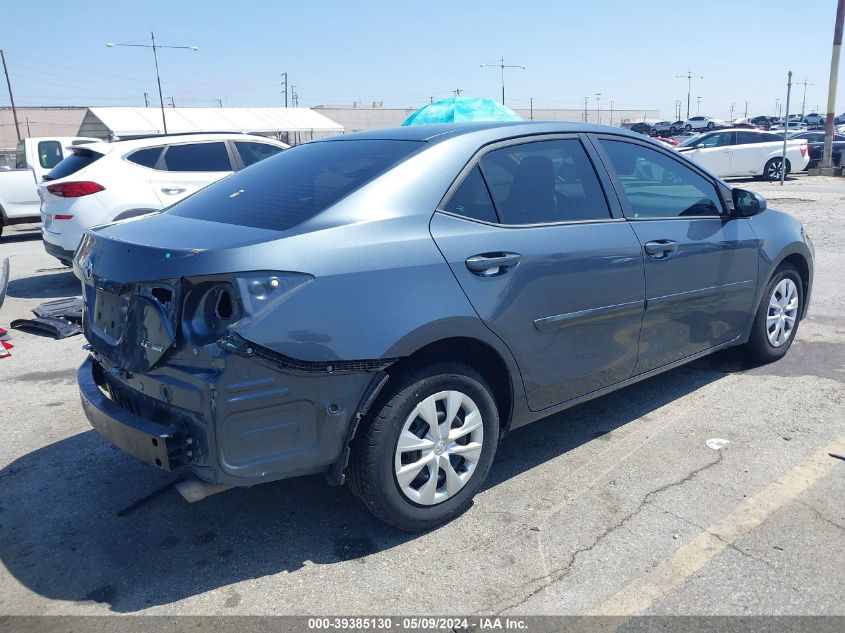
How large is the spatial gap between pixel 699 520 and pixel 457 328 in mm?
1389

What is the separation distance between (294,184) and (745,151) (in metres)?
22.8

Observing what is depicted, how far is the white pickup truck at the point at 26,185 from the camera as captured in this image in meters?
13.2

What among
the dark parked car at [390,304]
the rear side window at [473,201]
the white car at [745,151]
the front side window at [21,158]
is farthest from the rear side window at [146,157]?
the white car at [745,151]

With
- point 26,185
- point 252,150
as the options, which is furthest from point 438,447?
point 26,185

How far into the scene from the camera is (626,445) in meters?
4.02

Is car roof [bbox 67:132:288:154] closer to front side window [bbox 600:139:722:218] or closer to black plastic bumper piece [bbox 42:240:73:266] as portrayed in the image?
black plastic bumper piece [bbox 42:240:73:266]

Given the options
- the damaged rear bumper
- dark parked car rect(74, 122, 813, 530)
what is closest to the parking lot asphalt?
dark parked car rect(74, 122, 813, 530)

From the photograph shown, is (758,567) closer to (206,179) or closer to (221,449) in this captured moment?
(221,449)

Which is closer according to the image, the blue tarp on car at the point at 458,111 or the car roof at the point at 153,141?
the car roof at the point at 153,141

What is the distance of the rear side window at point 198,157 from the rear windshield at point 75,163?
2.59ft

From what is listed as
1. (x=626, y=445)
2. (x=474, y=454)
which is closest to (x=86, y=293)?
(x=474, y=454)

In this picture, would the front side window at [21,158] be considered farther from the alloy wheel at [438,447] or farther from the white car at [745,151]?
the white car at [745,151]

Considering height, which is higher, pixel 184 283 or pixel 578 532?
pixel 184 283

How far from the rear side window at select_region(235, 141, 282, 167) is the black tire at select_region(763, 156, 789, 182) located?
18966 mm
